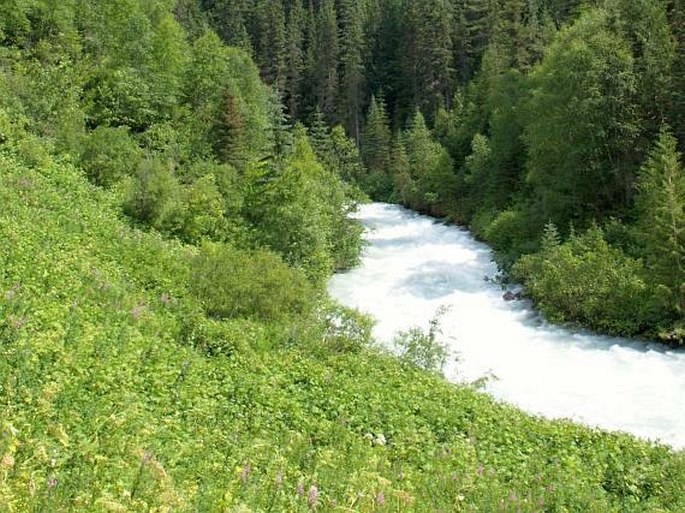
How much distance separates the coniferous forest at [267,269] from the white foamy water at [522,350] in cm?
125

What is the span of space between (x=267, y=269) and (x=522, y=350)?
311 inches

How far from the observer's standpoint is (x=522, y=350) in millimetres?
17125

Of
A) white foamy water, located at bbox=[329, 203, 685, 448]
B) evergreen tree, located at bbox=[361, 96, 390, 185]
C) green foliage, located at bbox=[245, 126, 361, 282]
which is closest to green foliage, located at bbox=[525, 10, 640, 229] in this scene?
white foamy water, located at bbox=[329, 203, 685, 448]

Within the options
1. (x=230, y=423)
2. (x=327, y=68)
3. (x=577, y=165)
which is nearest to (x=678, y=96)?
(x=577, y=165)

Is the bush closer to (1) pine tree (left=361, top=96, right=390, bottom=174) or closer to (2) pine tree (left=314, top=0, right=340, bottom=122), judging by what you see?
(1) pine tree (left=361, top=96, right=390, bottom=174)

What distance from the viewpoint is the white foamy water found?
13.4m

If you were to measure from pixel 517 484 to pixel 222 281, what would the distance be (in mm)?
8683

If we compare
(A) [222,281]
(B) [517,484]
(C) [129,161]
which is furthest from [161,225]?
(B) [517,484]

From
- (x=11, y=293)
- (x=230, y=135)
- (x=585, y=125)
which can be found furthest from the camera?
(x=230, y=135)

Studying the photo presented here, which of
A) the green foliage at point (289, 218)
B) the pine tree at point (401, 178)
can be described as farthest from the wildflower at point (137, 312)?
the pine tree at point (401, 178)

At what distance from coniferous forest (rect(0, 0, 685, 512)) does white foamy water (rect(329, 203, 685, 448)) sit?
4.10 feet

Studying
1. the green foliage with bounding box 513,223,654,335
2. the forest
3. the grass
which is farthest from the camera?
the forest

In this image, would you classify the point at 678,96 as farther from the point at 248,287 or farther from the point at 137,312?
the point at 137,312

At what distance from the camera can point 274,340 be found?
12.6 m
